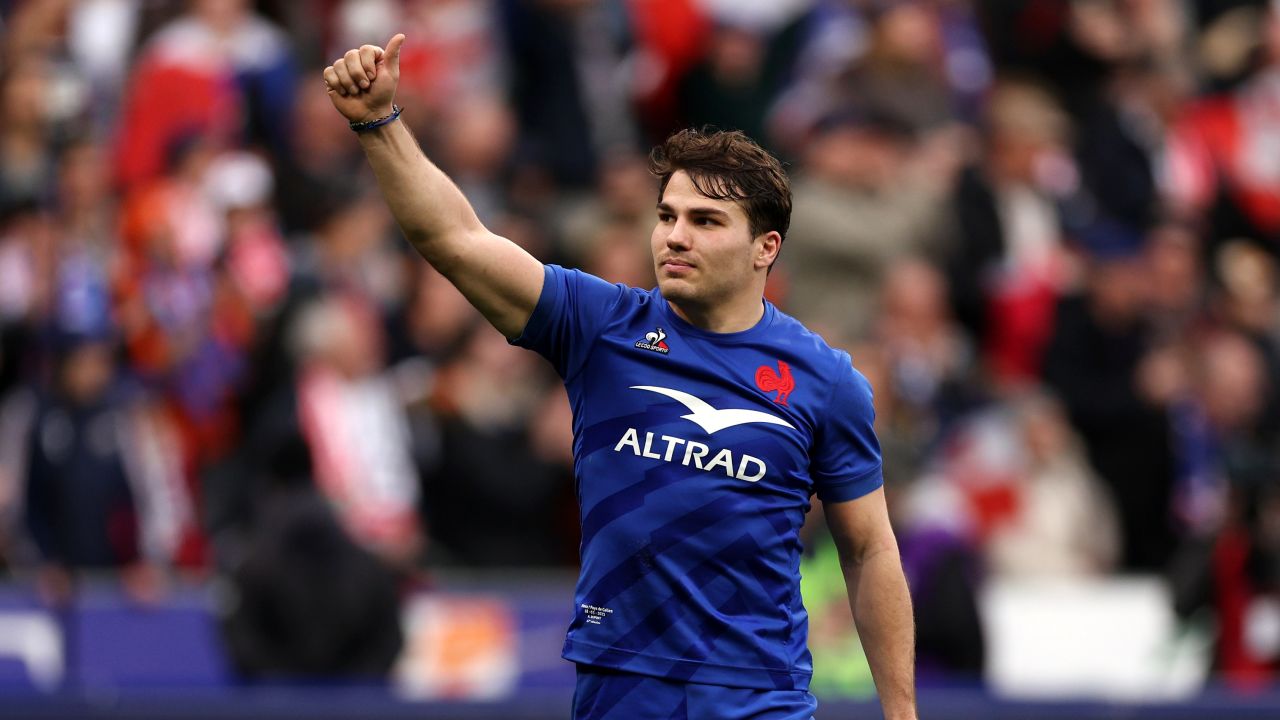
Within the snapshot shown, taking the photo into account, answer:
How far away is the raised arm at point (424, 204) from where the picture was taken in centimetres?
540

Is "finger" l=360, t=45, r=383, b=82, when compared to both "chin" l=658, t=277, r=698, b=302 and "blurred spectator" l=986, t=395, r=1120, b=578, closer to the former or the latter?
"chin" l=658, t=277, r=698, b=302

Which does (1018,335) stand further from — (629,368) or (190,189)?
(629,368)

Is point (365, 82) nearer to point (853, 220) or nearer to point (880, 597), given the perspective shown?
point (880, 597)

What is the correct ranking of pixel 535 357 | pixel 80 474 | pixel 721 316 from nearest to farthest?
pixel 721 316 → pixel 80 474 → pixel 535 357

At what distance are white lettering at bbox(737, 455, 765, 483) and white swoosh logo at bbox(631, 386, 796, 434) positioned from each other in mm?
102

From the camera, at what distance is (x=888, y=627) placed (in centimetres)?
594

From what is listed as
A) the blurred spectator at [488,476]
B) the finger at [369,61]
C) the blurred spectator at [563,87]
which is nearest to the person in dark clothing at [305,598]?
the blurred spectator at [488,476]

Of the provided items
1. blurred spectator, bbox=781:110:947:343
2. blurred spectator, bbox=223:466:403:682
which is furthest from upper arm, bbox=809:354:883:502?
blurred spectator, bbox=781:110:947:343

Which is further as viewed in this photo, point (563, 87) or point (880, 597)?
point (563, 87)

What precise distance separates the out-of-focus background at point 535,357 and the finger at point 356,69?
5.57 meters

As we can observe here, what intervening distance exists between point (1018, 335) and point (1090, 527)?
152 centimetres

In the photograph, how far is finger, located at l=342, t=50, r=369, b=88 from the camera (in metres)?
5.36

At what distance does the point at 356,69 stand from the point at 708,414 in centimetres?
135

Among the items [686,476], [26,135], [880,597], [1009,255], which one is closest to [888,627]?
[880,597]
